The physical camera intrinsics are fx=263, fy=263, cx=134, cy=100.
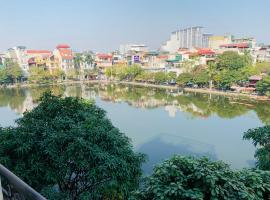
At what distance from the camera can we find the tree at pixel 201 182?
210 centimetres

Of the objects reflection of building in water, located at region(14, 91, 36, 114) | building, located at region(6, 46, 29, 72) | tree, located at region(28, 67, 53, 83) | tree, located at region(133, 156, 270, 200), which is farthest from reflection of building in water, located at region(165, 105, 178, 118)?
building, located at region(6, 46, 29, 72)

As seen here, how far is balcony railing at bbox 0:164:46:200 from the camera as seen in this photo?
1.35m

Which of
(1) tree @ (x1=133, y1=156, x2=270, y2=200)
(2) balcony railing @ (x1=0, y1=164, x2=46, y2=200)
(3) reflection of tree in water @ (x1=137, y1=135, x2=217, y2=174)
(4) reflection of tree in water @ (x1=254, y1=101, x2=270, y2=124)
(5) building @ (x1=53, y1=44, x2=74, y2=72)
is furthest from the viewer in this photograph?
(5) building @ (x1=53, y1=44, x2=74, y2=72)

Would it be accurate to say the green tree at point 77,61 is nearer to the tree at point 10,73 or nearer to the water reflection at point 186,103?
the tree at point 10,73

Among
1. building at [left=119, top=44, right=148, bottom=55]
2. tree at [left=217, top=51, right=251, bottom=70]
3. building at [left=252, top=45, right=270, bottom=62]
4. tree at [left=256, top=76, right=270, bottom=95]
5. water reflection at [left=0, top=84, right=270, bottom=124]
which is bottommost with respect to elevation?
water reflection at [left=0, top=84, right=270, bottom=124]

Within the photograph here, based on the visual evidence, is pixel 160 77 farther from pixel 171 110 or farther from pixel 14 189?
pixel 14 189

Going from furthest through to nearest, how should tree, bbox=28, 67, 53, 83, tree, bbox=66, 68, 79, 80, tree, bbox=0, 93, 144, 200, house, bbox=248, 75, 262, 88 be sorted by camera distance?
tree, bbox=66, 68, 79, 80, tree, bbox=28, 67, 53, 83, house, bbox=248, 75, 262, 88, tree, bbox=0, 93, 144, 200

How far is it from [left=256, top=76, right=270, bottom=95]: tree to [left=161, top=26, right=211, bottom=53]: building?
52.4m

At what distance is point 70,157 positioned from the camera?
379 cm

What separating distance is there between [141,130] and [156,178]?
12.1 metres

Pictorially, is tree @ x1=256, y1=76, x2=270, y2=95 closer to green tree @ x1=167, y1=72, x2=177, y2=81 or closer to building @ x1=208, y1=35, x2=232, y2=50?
green tree @ x1=167, y1=72, x2=177, y2=81

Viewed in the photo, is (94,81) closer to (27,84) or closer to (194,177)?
(27,84)

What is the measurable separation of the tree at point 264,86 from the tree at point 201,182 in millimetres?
21821

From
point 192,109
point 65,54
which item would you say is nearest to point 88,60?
point 65,54
